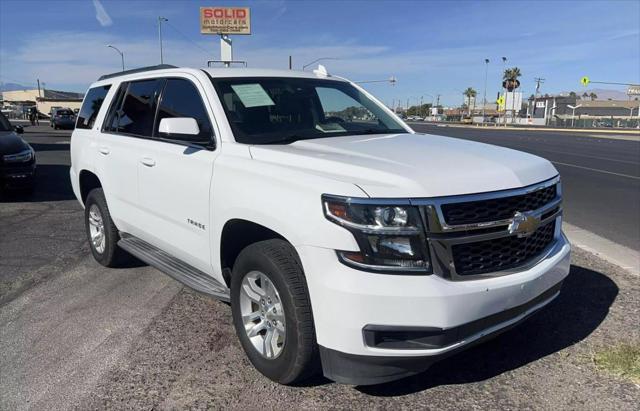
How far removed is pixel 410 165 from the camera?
2846mm

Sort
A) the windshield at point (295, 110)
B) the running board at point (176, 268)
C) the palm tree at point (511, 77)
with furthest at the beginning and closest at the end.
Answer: the palm tree at point (511, 77) < the windshield at point (295, 110) < the running board at point (176, 268)

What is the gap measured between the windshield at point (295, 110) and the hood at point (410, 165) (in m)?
0.30

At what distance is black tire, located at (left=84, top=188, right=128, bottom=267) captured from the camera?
5.11 m

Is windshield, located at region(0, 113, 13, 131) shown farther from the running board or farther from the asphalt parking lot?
the running board

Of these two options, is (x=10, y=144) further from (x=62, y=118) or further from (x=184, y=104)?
(x=62, y=118)

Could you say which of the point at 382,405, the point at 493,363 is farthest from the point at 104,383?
the point at 493,363

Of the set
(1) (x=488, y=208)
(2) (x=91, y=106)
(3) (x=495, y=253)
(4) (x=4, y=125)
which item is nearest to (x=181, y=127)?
(1) (x=488, y=208)

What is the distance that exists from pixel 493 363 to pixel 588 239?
155 inches

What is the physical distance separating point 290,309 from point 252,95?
183cm

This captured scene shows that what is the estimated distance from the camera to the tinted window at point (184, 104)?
12.3 feet

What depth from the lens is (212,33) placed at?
192ft

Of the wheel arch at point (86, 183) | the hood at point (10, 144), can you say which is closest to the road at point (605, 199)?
the wheel arch at point (86, 183)

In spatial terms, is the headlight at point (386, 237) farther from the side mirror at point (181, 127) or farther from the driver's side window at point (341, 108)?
the driver's side window at point (341, 108)

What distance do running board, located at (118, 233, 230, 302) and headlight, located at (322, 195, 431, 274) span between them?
1343 mm
